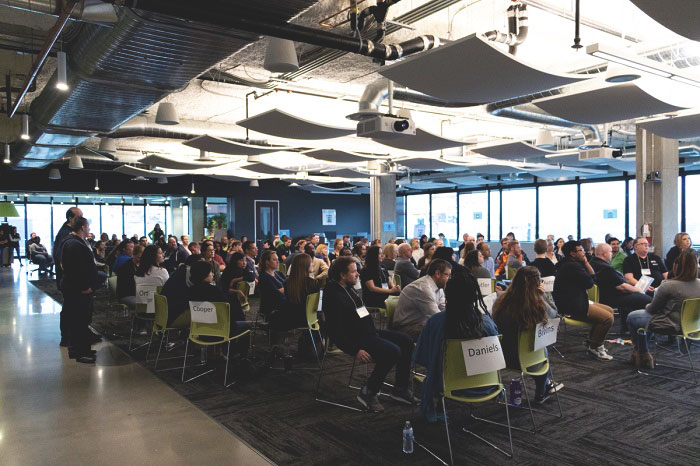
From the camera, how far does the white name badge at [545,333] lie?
14.1 ft

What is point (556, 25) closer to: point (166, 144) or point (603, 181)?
point (166, 144)

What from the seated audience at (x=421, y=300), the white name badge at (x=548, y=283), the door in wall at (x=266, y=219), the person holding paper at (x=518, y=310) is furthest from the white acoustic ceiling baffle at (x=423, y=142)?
the door in wall at (x=266, y=219)

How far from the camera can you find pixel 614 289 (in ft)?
23.9

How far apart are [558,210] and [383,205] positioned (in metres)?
6.95

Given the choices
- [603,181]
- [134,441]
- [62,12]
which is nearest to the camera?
[134,441]

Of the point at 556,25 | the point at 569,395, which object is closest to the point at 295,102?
the point at 556,25

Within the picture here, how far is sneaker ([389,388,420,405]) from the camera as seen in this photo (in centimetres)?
488

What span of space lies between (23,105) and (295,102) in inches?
218

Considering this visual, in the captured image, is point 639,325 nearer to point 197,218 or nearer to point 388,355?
point 388,355

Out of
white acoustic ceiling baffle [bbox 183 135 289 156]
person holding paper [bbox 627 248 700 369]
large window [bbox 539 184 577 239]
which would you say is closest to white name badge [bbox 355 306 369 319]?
person holding paper [bbox 627 248 700 369]

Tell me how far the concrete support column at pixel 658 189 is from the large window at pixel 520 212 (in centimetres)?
1092

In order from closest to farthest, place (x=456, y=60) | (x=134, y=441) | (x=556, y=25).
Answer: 1. (x=134, y=441)
2. (x=456, y=60)
3. (x=556, y=25)

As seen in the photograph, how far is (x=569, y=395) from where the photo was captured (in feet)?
17.0

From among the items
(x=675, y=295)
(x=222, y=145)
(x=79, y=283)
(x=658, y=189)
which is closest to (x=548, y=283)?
(x=675, y=295)
